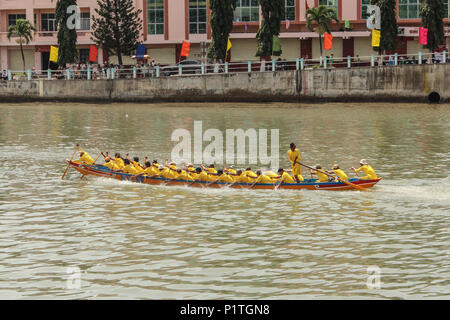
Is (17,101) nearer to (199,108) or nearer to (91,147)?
(199,108)

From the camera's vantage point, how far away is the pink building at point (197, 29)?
76.4 meters

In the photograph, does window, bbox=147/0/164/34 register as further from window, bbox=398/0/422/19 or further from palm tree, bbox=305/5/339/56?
window, bbox=398/0/422/19

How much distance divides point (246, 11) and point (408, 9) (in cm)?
1547

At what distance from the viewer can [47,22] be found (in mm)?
84875

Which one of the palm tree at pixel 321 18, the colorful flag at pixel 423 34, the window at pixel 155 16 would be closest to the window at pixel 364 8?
the palm tree at pixel 321 18

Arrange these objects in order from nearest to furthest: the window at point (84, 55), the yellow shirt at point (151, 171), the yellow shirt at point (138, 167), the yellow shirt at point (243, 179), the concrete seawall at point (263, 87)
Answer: the yellow shirt at point (243, 179)
the yellow shirt at point (151, 171)
the yellow shirt at point (138, 167)
the concrete seawall at point (263, 87)
the window at point (84, 55)

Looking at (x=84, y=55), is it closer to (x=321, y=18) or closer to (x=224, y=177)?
(x=321, y=18)

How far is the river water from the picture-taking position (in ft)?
55.4

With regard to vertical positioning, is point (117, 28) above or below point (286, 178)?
above

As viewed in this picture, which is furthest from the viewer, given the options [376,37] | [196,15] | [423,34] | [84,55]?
[84,55]

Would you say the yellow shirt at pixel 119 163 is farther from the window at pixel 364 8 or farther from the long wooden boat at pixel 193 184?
the window at pixel 364 8

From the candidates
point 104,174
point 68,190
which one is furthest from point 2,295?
point 104,174

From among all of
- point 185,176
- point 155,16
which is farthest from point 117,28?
point 185,176
